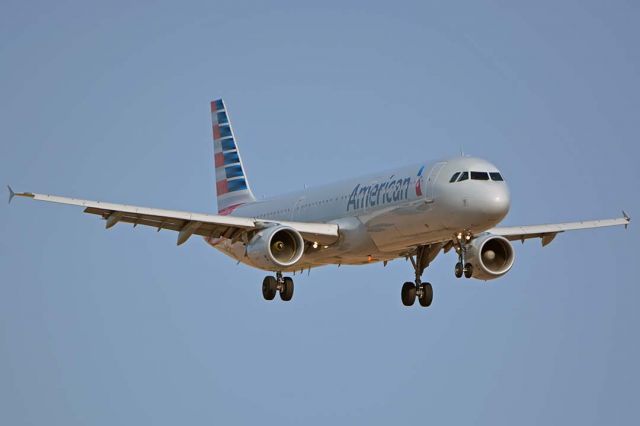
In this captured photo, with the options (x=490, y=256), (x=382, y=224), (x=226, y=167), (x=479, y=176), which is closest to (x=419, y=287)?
(x=490, y=256)

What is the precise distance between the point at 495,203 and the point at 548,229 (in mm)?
10021

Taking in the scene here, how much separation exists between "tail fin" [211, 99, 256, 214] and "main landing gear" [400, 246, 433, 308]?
12642 millimetres

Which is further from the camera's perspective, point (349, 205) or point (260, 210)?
point (260, 210)

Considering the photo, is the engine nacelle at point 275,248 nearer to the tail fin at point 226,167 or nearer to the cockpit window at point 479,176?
the cockpit window at point 479,176

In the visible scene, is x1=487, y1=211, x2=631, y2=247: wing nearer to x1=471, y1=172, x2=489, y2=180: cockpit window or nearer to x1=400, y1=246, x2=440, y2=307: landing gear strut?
x1=400, y1=246, x2=440, y2=307: landing gear strut

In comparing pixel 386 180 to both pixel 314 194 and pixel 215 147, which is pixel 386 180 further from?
pixel 215 147

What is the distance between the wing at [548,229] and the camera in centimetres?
6034

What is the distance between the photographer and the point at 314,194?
199 feet

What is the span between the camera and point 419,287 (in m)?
59.3

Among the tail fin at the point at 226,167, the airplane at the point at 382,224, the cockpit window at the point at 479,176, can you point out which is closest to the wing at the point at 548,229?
the airplane at the point at 382,224

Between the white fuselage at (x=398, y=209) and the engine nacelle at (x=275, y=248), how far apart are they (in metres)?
→ 1.62

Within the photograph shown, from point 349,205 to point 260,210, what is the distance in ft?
28.8

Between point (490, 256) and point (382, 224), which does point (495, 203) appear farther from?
point (490, 256)

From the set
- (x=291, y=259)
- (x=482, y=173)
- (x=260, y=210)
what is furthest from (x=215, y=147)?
(x=482, y=173)
